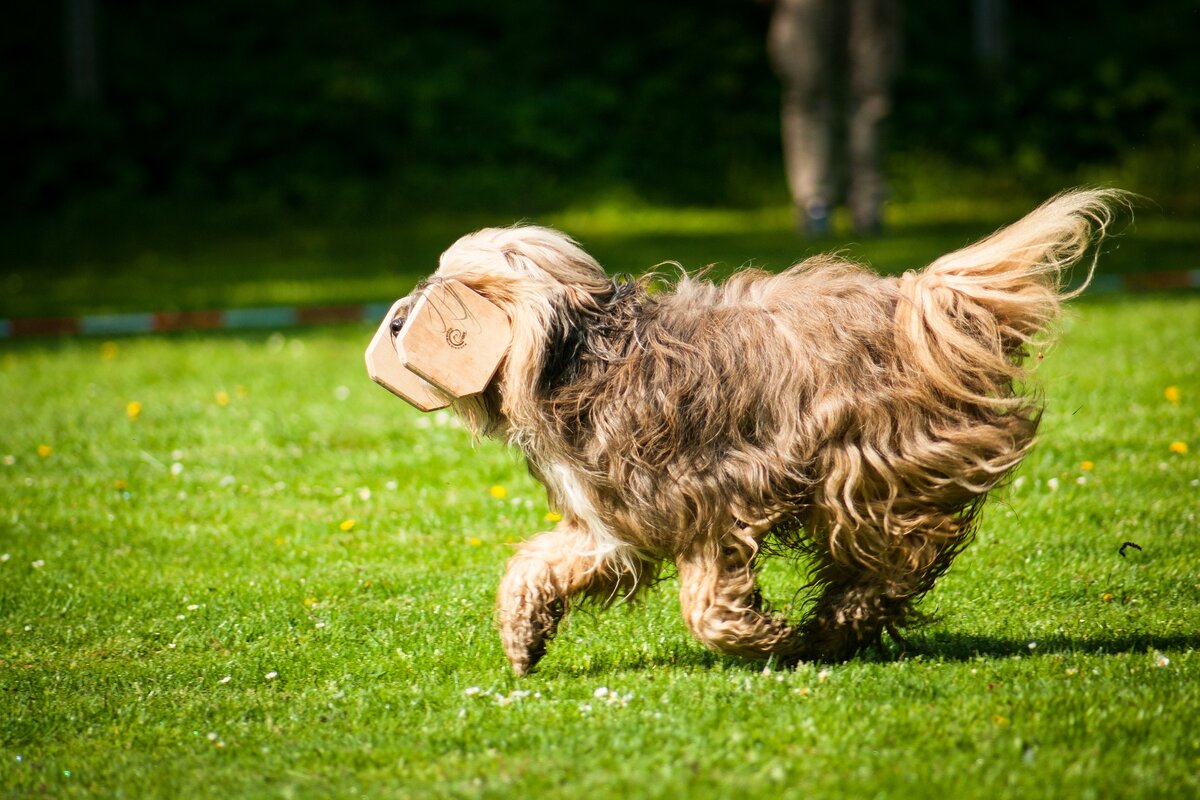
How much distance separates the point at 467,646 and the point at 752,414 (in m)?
1.44

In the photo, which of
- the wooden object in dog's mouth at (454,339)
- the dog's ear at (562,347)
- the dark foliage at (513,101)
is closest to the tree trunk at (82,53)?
the dark foliage at (513,101)

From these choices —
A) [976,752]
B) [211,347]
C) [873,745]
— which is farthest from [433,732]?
[211,347]

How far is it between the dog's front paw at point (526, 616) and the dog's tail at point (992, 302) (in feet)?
4.51

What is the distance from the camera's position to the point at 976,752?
363 centimetres

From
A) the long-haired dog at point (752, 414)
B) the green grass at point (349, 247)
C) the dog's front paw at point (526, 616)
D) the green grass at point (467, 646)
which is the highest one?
the long-haired dog at point (752, 414)

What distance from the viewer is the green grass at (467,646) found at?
3664mm

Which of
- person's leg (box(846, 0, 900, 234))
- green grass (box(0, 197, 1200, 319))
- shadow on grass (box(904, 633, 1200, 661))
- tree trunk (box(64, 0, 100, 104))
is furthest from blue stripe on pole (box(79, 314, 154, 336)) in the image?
shadow on grass (box(904, 633, 1200, 661))

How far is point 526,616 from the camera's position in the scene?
14.2 feet

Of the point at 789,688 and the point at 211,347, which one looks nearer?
the point at 789,688

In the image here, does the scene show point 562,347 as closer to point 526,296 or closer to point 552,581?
point 526,296

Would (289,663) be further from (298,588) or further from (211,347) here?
(211,347)

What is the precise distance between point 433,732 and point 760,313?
65.3 inches

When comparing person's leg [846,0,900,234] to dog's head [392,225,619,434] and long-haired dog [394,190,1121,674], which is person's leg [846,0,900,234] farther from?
dog's head [392,225,619,434]

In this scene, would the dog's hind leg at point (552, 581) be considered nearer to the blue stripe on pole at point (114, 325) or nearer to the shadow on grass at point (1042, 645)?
the shadow on grass at point (1042, 645)
